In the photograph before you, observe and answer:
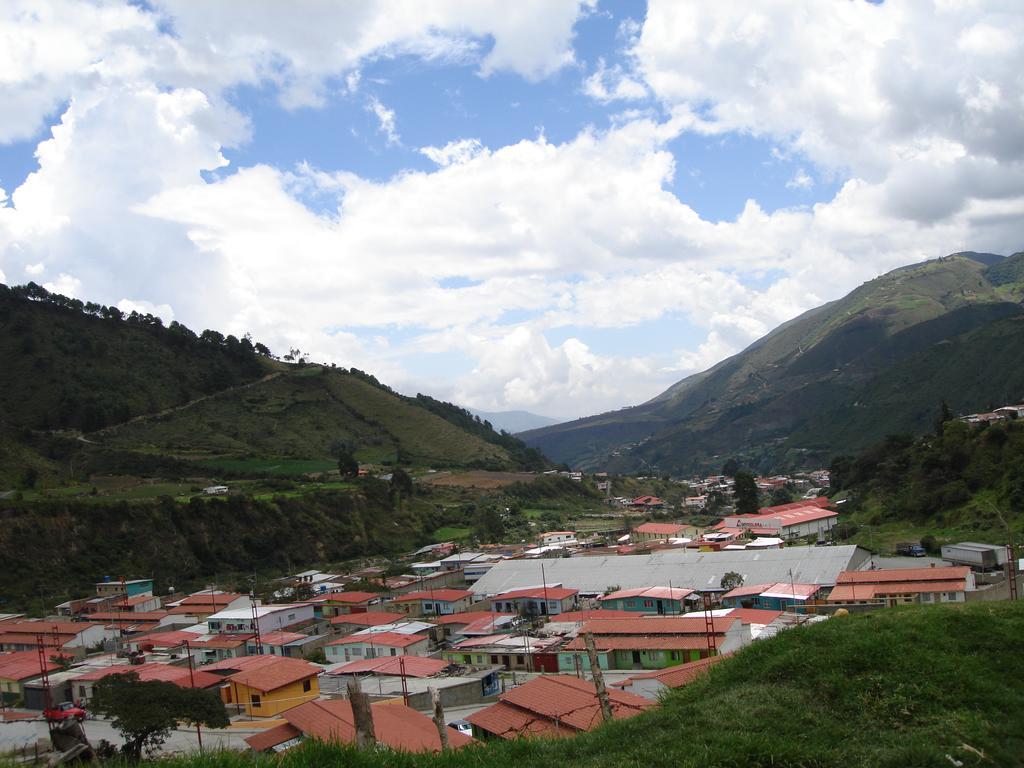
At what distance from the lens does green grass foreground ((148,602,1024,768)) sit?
5383 millimetres

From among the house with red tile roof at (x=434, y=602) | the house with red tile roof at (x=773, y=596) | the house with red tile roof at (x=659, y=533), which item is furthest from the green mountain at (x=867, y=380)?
the house with red tile roof at (x=434, y=602)

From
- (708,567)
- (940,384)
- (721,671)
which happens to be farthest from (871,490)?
(940,384)

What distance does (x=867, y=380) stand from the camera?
131875 mm

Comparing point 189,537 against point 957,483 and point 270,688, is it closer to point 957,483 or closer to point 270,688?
point 270,688

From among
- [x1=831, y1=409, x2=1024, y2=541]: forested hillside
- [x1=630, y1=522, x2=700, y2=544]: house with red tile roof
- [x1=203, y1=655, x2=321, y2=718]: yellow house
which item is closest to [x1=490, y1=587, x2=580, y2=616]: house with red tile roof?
[x1=203, y1=655, x2=321, y2=718]: yellow house

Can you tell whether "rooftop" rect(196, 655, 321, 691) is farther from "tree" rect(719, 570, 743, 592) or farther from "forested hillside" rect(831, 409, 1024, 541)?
"forested hillside" rect(831, 409, 1024, 541)

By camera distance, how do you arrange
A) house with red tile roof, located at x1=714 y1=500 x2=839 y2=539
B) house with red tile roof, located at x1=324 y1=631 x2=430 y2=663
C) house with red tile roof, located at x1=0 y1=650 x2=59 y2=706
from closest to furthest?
house with red tile roof, located at x1=0 y1=650 x2=59 y2=706 → house with red tile roof, located at x1=324 y1=631 x2=430 y2=663 → house with red tile roof, located at x1=714 y1=500 x2=839 y2=539

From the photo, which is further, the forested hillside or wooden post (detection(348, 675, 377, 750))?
the forested hillside

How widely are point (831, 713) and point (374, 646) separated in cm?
1915

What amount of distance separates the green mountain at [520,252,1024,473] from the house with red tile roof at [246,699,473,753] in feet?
284

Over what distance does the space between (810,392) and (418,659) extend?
431ft

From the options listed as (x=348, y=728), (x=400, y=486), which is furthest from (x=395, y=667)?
(x=400, y=486)

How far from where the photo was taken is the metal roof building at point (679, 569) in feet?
94.4

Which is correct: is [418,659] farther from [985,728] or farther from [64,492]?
[64,492]
